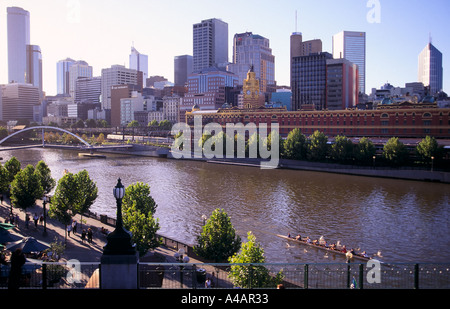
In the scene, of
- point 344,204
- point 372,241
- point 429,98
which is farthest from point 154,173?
point 429,98

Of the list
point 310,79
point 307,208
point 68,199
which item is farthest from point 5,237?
point 310,79

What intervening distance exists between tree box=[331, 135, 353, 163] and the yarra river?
5.94 m

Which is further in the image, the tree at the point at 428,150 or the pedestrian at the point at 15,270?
the tree at the point at 428,150

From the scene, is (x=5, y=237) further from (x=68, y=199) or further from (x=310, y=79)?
(x=310, y=79)

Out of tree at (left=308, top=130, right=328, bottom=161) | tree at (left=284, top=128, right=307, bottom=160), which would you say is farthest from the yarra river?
tree at (left=284, top=128, right=307, bottom=160)

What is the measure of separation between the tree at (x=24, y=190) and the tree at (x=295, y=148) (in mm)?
48641

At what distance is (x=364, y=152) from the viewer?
64.9 m

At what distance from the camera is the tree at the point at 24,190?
31.3 m

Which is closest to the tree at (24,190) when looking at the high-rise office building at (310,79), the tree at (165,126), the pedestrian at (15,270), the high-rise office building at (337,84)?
the pedestrian at (15,270)

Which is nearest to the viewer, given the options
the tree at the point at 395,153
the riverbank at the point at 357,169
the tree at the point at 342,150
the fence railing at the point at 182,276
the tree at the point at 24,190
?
the fence railing at the point at 182,276

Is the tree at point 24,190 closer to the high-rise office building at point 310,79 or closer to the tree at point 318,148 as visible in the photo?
the tree at point 318,148

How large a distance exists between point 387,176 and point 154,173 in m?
35.2

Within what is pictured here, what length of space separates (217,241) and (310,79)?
404ft

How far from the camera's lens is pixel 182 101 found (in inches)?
6821
